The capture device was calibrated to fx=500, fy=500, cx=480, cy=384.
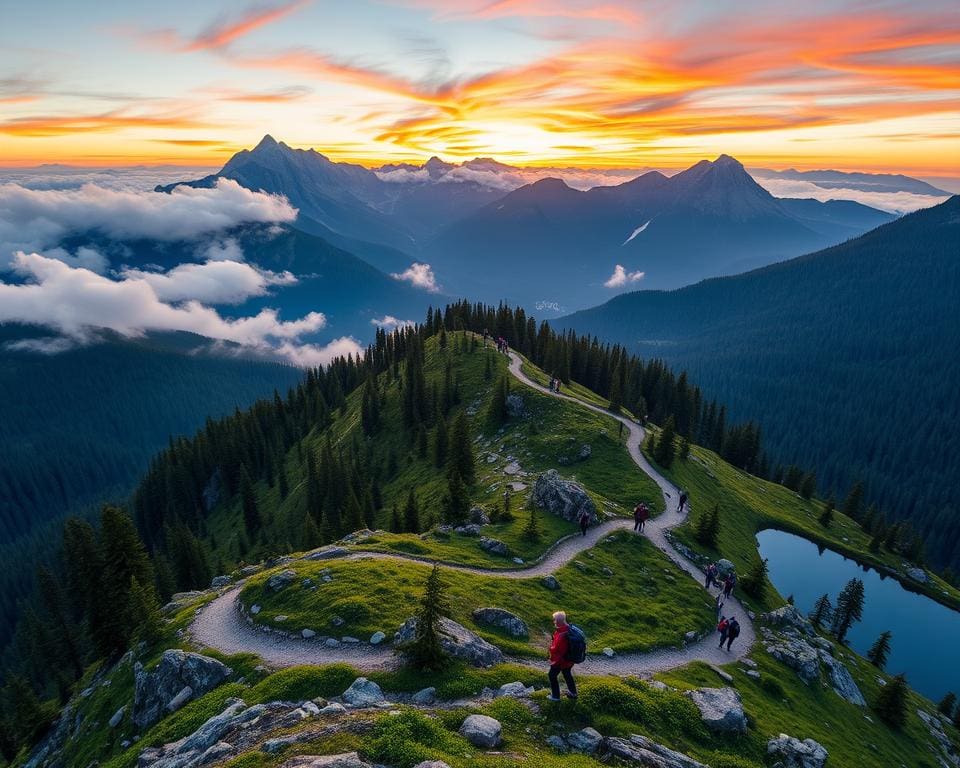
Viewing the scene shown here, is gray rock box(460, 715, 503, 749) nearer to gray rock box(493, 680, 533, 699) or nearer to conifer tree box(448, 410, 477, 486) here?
gray rock box(493, 680, 533, 699)

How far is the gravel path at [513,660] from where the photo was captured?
91.0 ft

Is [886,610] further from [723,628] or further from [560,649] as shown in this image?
[560,649]

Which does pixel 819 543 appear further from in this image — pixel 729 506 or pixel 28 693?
pixel 28 693

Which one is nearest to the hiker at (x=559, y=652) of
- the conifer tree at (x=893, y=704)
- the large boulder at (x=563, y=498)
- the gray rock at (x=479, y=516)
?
the gray rock at (x=479, y=516)

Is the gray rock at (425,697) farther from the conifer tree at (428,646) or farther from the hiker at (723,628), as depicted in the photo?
the hiker at (723,628)

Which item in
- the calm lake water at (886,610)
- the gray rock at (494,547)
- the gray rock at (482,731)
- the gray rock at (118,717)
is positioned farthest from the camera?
the calm lake water at (886,610)

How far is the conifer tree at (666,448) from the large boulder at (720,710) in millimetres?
48727

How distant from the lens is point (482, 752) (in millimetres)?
18734

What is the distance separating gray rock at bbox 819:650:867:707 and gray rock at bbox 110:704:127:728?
2164 inches

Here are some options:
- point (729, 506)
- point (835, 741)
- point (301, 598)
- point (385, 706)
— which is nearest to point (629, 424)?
point (729, 506)

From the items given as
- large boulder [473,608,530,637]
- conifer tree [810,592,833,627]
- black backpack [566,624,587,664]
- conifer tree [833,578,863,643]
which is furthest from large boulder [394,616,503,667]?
conifer tree [833,578,863,643]

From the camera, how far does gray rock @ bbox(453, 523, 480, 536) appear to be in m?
48.9

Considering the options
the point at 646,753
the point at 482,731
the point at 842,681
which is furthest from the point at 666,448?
the point at 482,731

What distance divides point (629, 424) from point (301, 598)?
73348 millimetres
